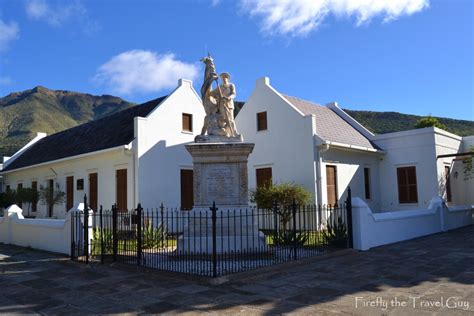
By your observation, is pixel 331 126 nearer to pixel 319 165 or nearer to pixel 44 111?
pixel 319 165

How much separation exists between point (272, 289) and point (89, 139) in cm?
1688

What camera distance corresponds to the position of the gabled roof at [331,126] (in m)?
18.3

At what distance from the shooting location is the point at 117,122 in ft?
68.4

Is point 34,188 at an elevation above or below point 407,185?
above

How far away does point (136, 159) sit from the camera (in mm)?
16672

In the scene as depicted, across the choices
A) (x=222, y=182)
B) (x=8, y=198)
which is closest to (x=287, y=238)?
(x=222, y=182)

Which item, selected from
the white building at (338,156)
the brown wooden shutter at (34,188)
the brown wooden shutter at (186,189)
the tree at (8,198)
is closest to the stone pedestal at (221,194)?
the white building at (338,156)

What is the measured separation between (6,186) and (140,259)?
77.3 feet

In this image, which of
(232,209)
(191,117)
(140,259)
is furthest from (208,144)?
(191,117)

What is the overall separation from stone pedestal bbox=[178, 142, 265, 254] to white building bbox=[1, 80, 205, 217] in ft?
24.2

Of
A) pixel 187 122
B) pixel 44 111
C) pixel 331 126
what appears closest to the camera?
pixel 187 122

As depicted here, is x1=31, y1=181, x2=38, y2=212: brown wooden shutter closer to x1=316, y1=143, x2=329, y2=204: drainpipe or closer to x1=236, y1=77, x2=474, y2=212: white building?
x1=236, y1=77, x2=474, y2=212: white building

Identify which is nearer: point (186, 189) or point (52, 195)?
point (186, 189)

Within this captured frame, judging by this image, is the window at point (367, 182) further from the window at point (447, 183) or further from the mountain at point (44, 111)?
the mountain at point (44, 111)
